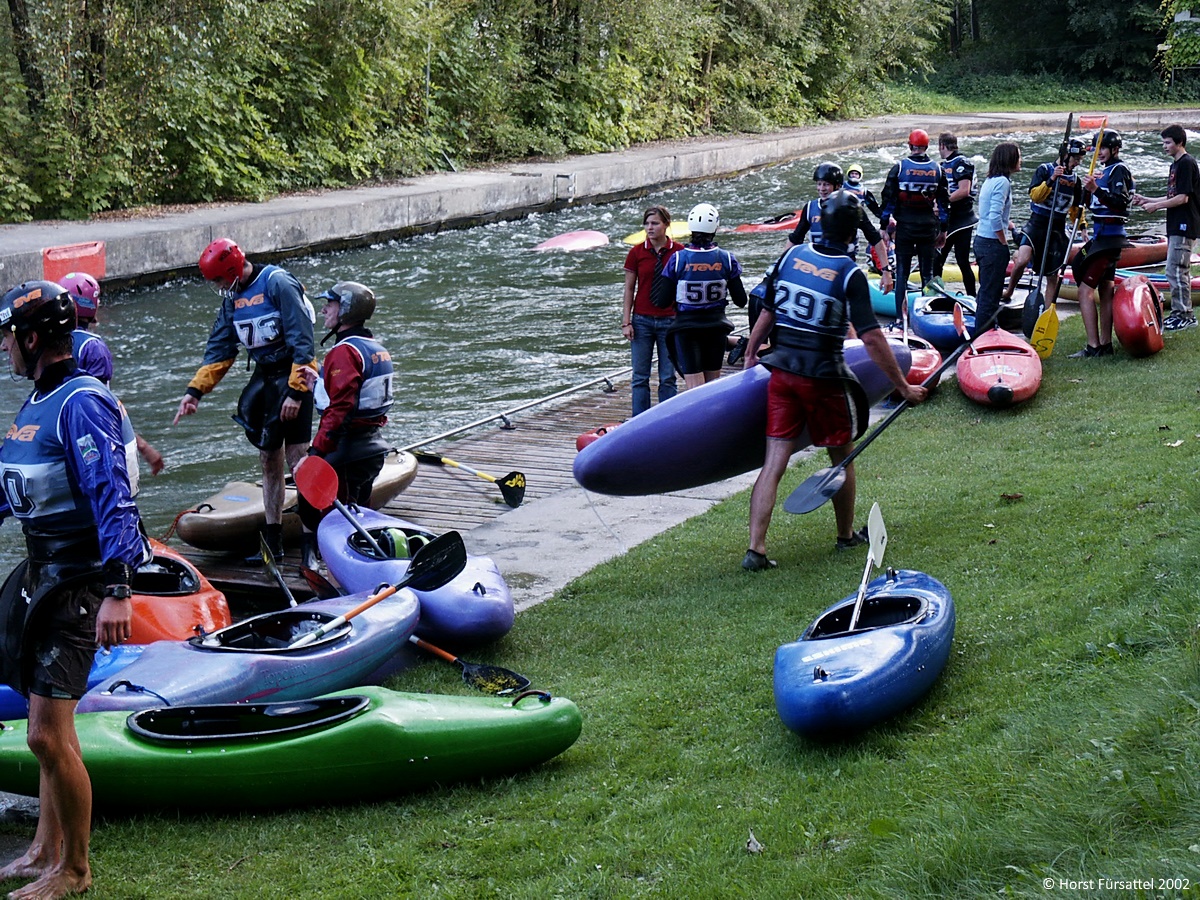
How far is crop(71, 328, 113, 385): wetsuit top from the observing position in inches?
229

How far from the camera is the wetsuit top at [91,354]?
5820 millimetres

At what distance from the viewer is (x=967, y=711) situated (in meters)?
4.28

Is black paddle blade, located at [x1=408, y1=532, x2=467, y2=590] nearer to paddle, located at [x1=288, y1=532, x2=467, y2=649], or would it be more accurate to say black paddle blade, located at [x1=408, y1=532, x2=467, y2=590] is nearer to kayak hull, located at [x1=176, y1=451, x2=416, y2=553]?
paddle, located at [x1=288, y1=532, x2=467, y2=649]

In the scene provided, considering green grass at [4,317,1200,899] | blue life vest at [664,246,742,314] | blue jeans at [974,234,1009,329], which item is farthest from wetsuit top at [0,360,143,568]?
blue jeans at [974,234,1009,329]

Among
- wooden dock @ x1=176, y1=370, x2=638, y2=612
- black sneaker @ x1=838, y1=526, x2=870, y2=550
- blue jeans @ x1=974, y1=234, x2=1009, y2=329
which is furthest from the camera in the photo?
blue jeans @ x1=974, y1=234, x2=1009, y2=329

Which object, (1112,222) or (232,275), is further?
(1112,222)

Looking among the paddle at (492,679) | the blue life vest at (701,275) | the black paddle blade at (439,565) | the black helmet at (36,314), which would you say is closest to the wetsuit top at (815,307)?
the black paddle blade at (439,565)

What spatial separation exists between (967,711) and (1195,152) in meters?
31.9

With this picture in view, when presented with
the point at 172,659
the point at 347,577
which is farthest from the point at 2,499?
the point at 347,577

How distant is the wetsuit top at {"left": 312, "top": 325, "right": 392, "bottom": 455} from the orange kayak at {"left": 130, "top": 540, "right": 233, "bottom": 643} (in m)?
0.94

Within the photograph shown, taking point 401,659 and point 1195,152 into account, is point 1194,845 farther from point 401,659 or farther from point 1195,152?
point 1195,152

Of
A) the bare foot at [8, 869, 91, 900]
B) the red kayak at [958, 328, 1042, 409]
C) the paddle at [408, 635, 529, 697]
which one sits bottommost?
the paddle at [408, 635, 529, 697]

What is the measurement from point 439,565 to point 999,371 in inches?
219

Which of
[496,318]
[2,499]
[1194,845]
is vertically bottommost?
[496,318]
